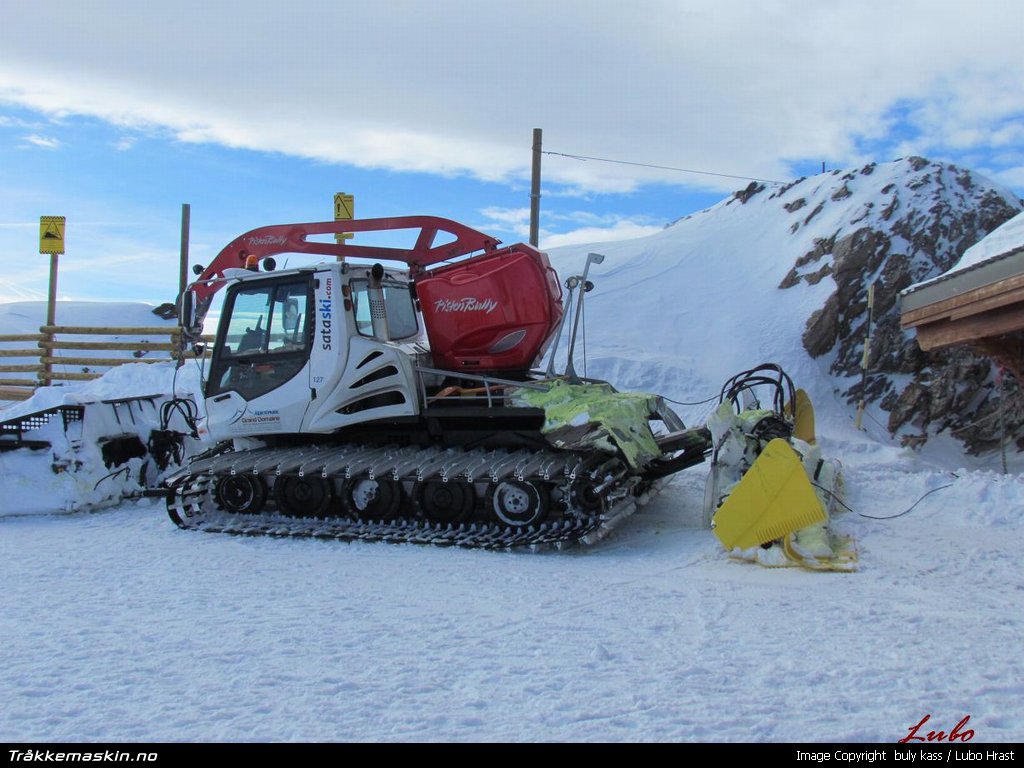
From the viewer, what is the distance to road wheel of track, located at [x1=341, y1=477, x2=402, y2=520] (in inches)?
288

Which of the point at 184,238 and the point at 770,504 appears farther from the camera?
the point at 184,238

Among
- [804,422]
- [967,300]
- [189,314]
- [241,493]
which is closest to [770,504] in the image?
[804,422]

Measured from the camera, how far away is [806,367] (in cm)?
1585

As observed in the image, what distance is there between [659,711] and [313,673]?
1.58 metres

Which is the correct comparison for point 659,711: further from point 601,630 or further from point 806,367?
point 806,367

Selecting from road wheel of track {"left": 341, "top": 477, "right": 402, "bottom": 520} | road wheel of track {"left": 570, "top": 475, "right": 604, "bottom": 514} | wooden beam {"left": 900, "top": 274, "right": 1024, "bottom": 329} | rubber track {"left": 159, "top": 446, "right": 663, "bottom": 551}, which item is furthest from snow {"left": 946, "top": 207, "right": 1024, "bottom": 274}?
road wheel of track {"left": 341, "top": 477, "right": 402, "bottom": 520}

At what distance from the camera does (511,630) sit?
457cm

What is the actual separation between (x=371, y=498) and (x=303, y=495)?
669mm

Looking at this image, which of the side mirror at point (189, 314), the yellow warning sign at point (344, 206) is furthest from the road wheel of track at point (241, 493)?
the yellow warning sign at point (344, 206)

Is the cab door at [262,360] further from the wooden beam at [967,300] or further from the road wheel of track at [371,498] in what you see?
the wooden beam at [967,300]

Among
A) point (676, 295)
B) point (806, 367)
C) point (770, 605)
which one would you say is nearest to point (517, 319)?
point (770, 605)

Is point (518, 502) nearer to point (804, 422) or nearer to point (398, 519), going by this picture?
point (398, 519)

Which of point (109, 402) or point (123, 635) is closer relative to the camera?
point (123, 635)

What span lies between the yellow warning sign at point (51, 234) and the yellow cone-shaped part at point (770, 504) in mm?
15065
